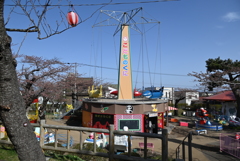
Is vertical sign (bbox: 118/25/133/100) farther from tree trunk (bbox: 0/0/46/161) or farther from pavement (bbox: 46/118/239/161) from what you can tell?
tree trunk (bbox: 0/0/46/161)

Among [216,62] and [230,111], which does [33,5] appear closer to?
[216,62]

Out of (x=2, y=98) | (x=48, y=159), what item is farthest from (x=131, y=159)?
(x=2, y=98)

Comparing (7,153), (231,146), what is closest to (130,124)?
(231,146)

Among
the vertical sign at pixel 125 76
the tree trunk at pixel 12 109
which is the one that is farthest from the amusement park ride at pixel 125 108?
the tree trunk at pixel 12 109

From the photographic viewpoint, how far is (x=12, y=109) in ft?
12.6

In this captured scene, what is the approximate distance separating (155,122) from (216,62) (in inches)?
527

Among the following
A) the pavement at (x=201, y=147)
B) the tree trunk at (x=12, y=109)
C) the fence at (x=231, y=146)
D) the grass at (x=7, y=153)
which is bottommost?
the pavement at (x=201, y=147)

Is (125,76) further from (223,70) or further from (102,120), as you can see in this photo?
(223,70)

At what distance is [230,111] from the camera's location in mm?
27062

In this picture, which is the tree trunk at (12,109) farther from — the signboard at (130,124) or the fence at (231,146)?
the signboard at (130,124)

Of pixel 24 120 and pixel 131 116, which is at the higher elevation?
pixel 24 120

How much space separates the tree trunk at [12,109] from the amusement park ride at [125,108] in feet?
36.2

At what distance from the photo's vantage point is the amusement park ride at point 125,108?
15.1m

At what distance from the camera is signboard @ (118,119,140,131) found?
15086mm
